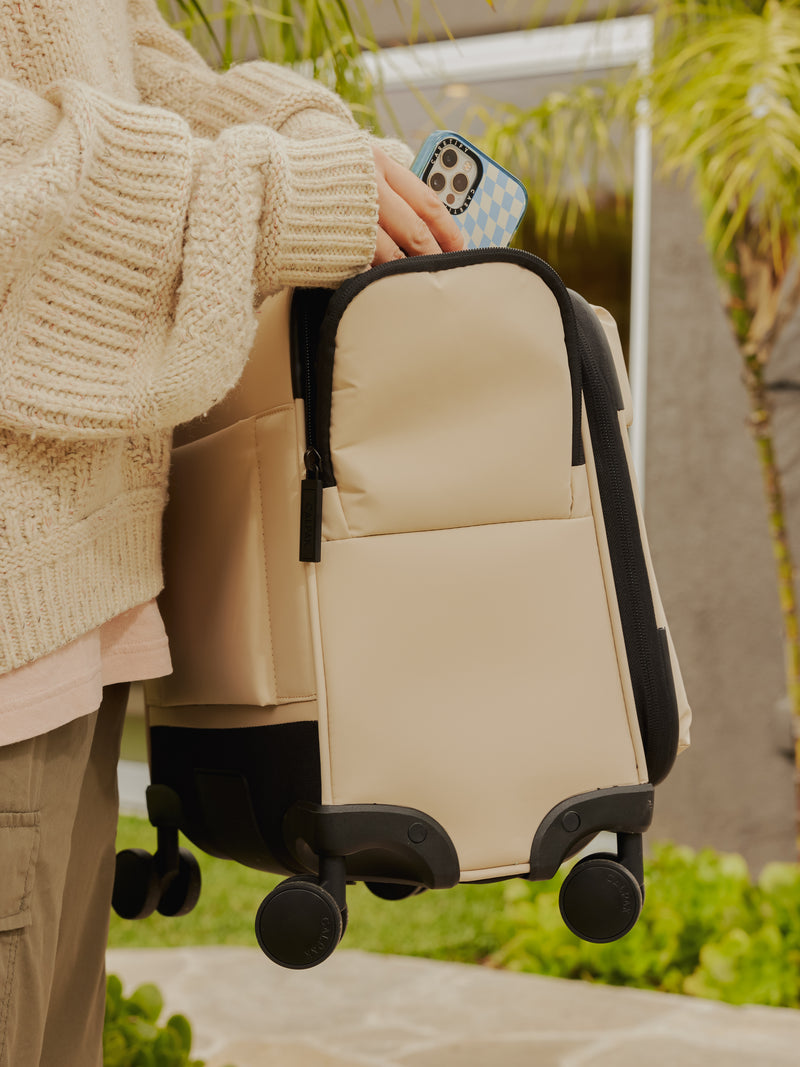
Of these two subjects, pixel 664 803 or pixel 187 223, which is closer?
pixel 187 223

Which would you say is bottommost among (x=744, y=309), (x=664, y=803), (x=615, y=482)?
(x=664, y=803)

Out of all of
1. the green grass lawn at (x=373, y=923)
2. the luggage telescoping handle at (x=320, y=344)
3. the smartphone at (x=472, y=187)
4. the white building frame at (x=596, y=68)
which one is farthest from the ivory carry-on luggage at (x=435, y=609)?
the white building frame at (x=596, y=68)

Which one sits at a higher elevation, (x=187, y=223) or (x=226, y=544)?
(x=187, y=223)

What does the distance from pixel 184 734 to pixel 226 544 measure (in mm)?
184

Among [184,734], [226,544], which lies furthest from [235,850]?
[226,544]

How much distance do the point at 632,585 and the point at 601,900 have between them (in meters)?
0.24

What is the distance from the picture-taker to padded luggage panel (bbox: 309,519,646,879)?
0.76 meters

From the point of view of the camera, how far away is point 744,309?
246 centimetres

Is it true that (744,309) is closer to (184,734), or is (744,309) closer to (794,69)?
(794,69)

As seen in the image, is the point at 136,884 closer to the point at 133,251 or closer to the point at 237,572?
the point at 237,572

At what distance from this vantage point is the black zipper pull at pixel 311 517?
2.49 ft

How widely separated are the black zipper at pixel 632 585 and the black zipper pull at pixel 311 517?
22cm

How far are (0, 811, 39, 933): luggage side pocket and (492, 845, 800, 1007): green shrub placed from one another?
66.8 inches

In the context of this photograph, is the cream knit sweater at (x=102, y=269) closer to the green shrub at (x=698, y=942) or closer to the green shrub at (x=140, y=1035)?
the green shrub at (x=140, y=1035)
